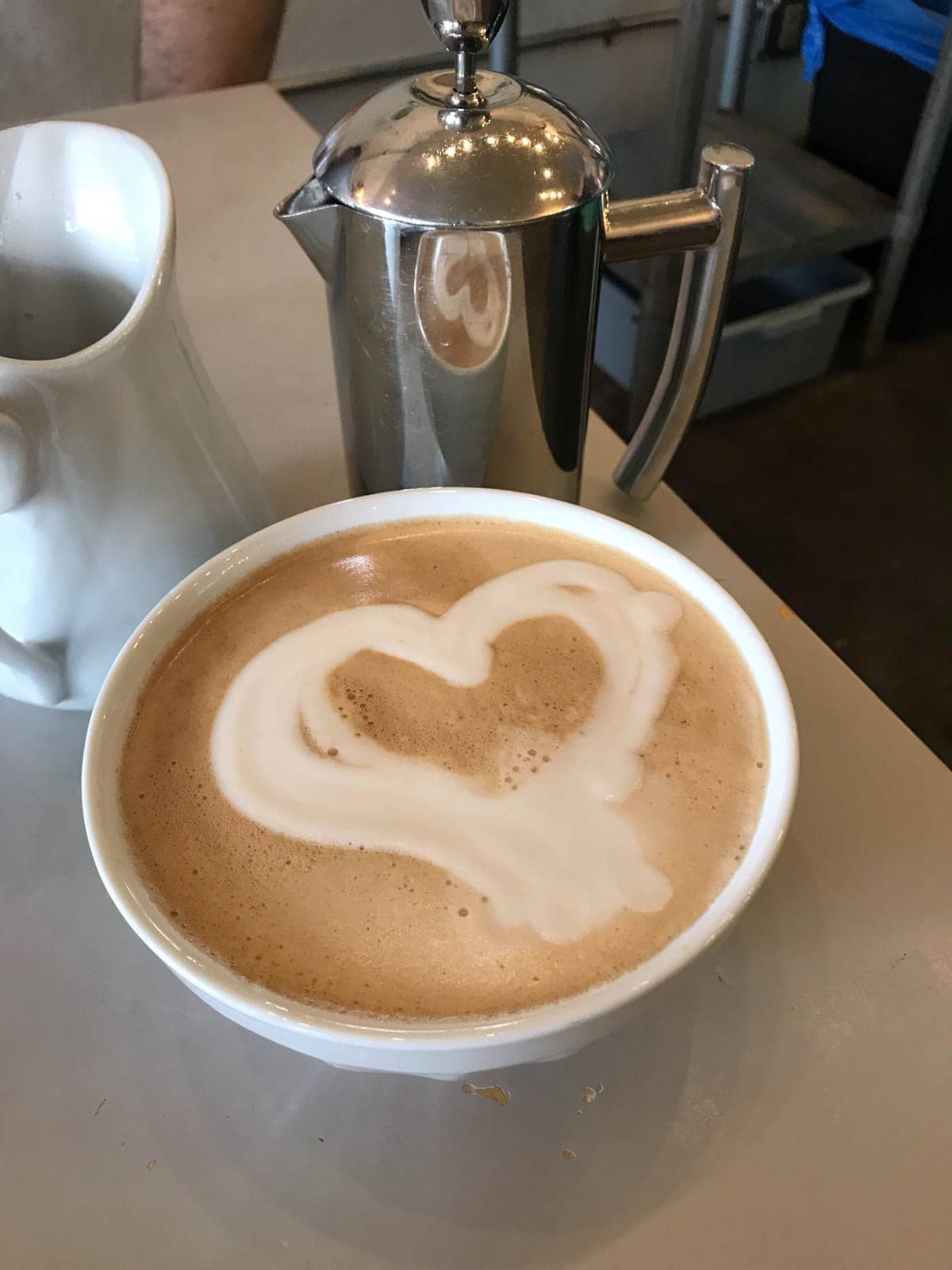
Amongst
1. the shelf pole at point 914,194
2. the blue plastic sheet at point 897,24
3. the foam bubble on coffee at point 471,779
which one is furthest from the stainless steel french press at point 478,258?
the blue plastic sheet at point 897,24

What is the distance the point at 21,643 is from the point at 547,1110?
33 centimetres

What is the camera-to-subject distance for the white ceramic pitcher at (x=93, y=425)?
437 mm

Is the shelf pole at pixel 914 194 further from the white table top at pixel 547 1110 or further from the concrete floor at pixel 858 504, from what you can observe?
the white table top at pixel 547 1110

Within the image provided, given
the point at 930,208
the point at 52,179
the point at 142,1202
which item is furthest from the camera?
the point at 930,208

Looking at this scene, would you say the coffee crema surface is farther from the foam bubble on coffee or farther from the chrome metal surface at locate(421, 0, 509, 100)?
the chrome metal surface at locate(421, 0, 509, 100)

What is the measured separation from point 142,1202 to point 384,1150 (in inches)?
4.0

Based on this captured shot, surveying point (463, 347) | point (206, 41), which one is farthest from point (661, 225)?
point (206, 41)

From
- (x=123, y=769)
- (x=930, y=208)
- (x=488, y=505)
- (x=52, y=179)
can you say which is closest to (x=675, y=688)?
(x=488, y=505)

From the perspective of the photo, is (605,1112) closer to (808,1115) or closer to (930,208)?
(808,1115)

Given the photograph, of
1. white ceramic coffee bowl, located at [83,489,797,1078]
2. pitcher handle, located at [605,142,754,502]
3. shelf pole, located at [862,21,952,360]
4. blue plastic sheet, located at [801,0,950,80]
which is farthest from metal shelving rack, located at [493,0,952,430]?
white ceramic coffee bowl, located at [83,489,797,1078]

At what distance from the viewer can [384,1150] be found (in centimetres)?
42

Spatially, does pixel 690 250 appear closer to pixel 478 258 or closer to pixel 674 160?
pixel 478 258

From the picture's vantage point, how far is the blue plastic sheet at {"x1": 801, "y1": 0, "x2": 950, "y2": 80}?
177 cm

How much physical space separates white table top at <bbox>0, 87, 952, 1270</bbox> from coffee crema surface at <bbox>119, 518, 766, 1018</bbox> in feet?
0.20
